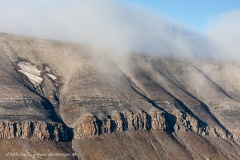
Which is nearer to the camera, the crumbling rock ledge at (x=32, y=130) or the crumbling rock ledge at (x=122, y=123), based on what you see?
the crumbling rock ledge at (x=32, y=130)

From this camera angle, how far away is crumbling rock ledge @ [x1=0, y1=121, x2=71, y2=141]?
163625 millimetres

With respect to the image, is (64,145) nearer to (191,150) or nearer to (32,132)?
(32,132)

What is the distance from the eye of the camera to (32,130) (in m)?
167

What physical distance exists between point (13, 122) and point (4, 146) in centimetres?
951

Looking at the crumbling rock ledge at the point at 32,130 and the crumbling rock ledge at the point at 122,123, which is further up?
the crumbling rock ledge at the point at 122,123

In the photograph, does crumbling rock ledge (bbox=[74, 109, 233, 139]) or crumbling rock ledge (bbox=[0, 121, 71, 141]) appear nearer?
crumbling rock ledge (bbox=[0, 121, 71, 141])

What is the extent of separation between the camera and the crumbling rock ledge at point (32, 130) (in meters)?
164

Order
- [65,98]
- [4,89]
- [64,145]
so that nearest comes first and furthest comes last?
1. [64,145]
2. [4,89]
3. [65,98]

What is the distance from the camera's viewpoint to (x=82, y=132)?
176 meters

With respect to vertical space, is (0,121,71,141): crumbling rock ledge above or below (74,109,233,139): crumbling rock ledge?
below

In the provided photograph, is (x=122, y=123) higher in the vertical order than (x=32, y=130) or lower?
higher

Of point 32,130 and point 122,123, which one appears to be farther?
point 122,123

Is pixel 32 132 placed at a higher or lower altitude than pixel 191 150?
lower

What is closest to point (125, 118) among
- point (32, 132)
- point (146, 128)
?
point (146, 128)
